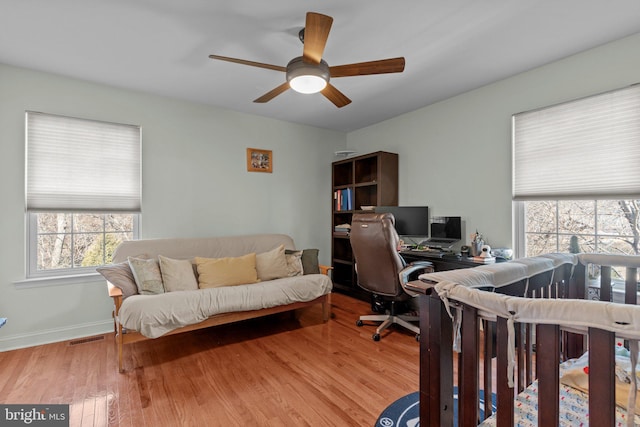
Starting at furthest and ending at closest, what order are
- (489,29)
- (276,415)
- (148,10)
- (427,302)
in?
(489,29) < (148,10) < (276,415) < (427,302)

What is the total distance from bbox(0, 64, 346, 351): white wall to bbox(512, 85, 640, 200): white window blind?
8.49 ft

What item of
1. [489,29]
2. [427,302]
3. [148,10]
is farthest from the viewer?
[489,29]

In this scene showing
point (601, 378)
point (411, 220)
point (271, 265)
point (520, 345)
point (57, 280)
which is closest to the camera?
point (601, 378)

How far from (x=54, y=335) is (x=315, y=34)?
11.0 ft

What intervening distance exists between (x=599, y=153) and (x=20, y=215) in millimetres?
4768

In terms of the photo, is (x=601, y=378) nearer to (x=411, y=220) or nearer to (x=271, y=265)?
(x=271, y=265)

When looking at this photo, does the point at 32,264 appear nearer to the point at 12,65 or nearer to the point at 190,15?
the point at 12,65

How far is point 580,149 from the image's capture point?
243cm

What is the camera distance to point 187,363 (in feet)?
7.77

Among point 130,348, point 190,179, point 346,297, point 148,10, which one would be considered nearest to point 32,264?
point 130,348

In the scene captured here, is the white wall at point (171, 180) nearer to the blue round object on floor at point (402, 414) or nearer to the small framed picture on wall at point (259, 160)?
the small framed picture on wall at point (259, 160)

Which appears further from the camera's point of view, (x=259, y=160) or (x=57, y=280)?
(x=259, y=160)

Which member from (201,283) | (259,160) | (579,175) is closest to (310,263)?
(201,283)

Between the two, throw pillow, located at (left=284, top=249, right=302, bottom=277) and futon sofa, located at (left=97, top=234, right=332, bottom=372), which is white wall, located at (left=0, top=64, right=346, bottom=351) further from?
throw pillow, located at (left=284, top=249, right=302, bottom=277)
